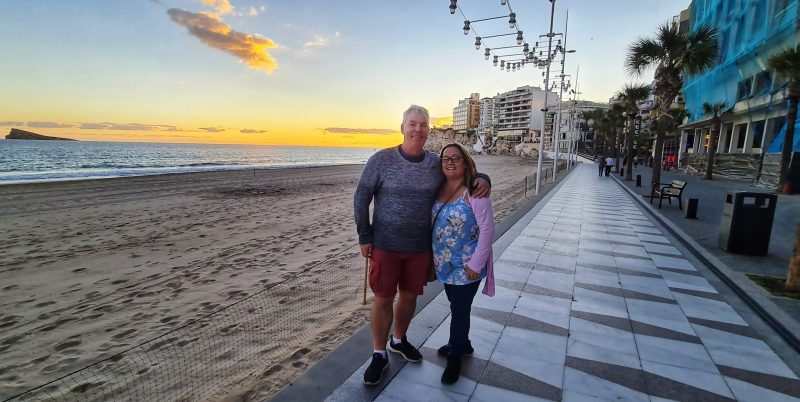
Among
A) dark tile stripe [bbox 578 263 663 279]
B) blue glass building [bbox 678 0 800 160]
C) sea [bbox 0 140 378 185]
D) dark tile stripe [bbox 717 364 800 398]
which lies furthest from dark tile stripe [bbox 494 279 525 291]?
sea [bbox 0 140 378 185]

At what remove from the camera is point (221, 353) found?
3537mm

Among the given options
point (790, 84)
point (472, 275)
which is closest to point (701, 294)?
point (472, 275)

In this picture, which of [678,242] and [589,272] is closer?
[589,272]

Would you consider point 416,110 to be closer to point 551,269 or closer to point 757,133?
point 551,269

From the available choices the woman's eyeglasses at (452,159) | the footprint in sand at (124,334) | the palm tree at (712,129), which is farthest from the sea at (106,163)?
the palm tree at (712,129)

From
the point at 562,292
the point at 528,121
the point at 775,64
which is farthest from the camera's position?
the point at 528,121

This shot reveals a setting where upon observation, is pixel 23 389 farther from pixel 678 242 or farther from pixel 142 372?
pixel 678 242

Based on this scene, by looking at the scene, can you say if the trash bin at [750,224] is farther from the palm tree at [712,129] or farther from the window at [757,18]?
the window at [757,18]

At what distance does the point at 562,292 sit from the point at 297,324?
321cm

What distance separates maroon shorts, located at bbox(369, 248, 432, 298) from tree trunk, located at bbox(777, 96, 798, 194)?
19.0 m

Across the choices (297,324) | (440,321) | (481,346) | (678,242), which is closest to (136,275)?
(297,324)

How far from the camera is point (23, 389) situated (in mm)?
3078

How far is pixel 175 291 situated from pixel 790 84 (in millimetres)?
21124

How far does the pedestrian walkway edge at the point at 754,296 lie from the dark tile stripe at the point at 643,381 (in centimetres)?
148
